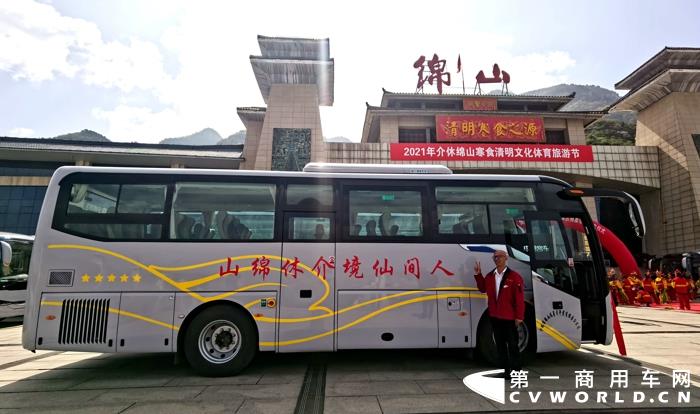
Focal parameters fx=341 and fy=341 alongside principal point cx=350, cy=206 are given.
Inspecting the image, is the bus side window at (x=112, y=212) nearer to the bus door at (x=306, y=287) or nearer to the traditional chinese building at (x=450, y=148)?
the bus door at (x=306, y=287)

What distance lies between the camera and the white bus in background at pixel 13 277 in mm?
10453

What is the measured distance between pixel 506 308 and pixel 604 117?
69420mm

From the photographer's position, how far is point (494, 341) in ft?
17.8

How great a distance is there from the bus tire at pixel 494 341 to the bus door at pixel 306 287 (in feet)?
7.94

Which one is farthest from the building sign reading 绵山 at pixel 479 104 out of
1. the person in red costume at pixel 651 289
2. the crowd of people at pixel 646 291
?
the person in red costume at pixel 651 289

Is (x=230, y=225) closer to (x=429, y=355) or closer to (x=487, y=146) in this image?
(x=429, y=355)

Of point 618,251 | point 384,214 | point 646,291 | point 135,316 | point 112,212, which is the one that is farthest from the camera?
point 646,291

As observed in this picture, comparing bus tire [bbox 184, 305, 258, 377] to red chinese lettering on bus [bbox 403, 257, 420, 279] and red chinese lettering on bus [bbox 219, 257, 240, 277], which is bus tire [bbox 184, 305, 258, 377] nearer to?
red chinese lettering on bus [bbox 219, 257, 240, 277]

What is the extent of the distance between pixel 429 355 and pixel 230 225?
429 centimetres

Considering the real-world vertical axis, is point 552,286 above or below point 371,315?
above

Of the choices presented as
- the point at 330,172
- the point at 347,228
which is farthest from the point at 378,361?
the point at 330,172

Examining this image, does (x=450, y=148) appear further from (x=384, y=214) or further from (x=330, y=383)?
(x=330, y=383)

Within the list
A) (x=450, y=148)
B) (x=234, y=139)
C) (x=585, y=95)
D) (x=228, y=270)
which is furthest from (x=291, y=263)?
(x=585, y=95)

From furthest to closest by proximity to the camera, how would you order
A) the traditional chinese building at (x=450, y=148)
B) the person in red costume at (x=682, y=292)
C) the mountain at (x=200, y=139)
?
the mountain at (x=200, y=139), the traditional chinese building at (x=450, y=148), the person in red costume at (x=682, y=292)
